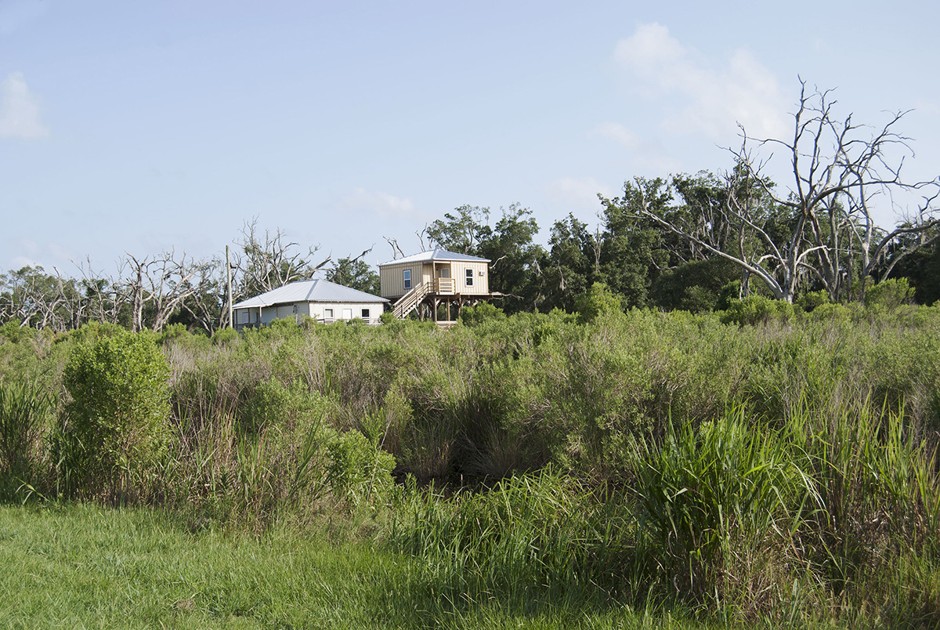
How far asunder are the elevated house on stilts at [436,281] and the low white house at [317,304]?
1884mm

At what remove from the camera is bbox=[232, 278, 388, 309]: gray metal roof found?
46.7 m

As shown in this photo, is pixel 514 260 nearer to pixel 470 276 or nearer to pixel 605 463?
pixel 470 276

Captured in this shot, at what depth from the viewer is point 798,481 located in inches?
184

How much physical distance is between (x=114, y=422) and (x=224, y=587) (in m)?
3.00

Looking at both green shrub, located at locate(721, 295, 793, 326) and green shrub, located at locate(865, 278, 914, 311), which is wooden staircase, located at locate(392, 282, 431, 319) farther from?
green shrub, located at locate(721, 295, 793, 326)

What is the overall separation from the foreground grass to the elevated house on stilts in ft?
130

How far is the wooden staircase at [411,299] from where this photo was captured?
45.5 meters

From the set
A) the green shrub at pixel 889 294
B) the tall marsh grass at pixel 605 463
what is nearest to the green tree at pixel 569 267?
the green shrub at pixel 889 294

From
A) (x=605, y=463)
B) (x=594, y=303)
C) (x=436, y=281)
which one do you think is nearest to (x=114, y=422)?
(x=605, y=463)

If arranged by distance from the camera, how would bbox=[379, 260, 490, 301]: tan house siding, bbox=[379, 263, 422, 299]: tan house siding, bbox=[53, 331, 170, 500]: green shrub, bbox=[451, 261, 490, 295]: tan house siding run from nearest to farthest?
bbox=[53, 331, 170, 500]: green shrub → bbox=[379, 260, 490, 301]: tan house siding → bbox=[451, 261, 490, 295]: tan house siding → bbox=[379, 263, 422, 299]: tan house siding

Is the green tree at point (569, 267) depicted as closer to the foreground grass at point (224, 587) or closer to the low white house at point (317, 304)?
the low white house at point (317, 304)

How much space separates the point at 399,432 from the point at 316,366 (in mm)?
2195

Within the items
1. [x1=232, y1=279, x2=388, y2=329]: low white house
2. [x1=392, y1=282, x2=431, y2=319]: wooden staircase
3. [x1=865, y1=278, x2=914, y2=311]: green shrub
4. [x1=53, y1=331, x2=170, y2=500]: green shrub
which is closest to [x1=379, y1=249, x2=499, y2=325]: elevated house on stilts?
[x1=392, y1=282, x2=431, y2=319]: wooden staircase

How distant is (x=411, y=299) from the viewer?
46344mm
